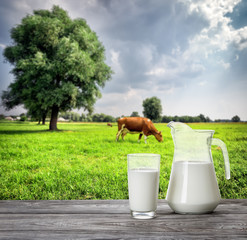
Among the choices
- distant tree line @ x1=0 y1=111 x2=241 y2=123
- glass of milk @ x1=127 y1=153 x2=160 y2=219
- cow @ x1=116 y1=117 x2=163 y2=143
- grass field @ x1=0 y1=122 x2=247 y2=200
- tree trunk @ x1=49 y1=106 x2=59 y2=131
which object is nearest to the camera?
glass of milk @ x1=127 y1=153 x2=160 y2=219

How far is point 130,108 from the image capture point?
2953 millimetres

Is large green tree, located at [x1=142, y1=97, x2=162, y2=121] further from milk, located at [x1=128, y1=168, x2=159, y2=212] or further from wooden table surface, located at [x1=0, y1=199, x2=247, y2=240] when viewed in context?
milk, located at [x1=128, y1=168, x2=159, y2=212]

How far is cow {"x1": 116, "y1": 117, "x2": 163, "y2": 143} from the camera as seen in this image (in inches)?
120

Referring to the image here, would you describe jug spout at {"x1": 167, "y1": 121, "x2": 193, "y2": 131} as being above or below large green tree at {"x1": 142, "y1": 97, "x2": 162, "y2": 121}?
below

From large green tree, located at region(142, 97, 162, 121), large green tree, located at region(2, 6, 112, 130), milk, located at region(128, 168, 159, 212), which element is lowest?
milk, located at region(128, 168, 159, 212)

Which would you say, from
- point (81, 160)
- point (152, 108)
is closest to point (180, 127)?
point (81, 160)

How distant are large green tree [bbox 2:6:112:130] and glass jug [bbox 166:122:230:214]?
8.88 feet

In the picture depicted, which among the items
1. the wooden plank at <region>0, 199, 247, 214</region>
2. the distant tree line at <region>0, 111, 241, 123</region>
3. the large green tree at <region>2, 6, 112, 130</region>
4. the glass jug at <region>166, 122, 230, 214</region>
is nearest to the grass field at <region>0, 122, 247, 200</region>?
the distant tree line at <region>0, 111, 241, 123</region>

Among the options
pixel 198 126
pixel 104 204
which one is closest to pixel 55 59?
pixel 198 126

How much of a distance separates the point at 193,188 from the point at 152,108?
238cm

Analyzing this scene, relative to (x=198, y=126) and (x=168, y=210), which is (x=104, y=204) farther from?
(x=198, y=126)

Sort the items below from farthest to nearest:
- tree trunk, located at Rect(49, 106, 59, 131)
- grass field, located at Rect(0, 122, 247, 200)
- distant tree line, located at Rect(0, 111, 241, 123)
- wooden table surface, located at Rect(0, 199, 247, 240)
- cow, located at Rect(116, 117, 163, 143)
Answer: tree trunk, located at Rect(49, 106, 59, 131) → cow, located at Rect(116, 117, 163, 143) → distant tree line, located at Rect(0, 111, 241, 123) → grass field, located at Rect(0, 122, 247, 200) → wooden table surface, located at Rect(0, 199, 247, 240)

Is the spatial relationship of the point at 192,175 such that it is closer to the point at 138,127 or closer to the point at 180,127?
the point at 180,127

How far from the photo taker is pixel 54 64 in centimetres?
320
